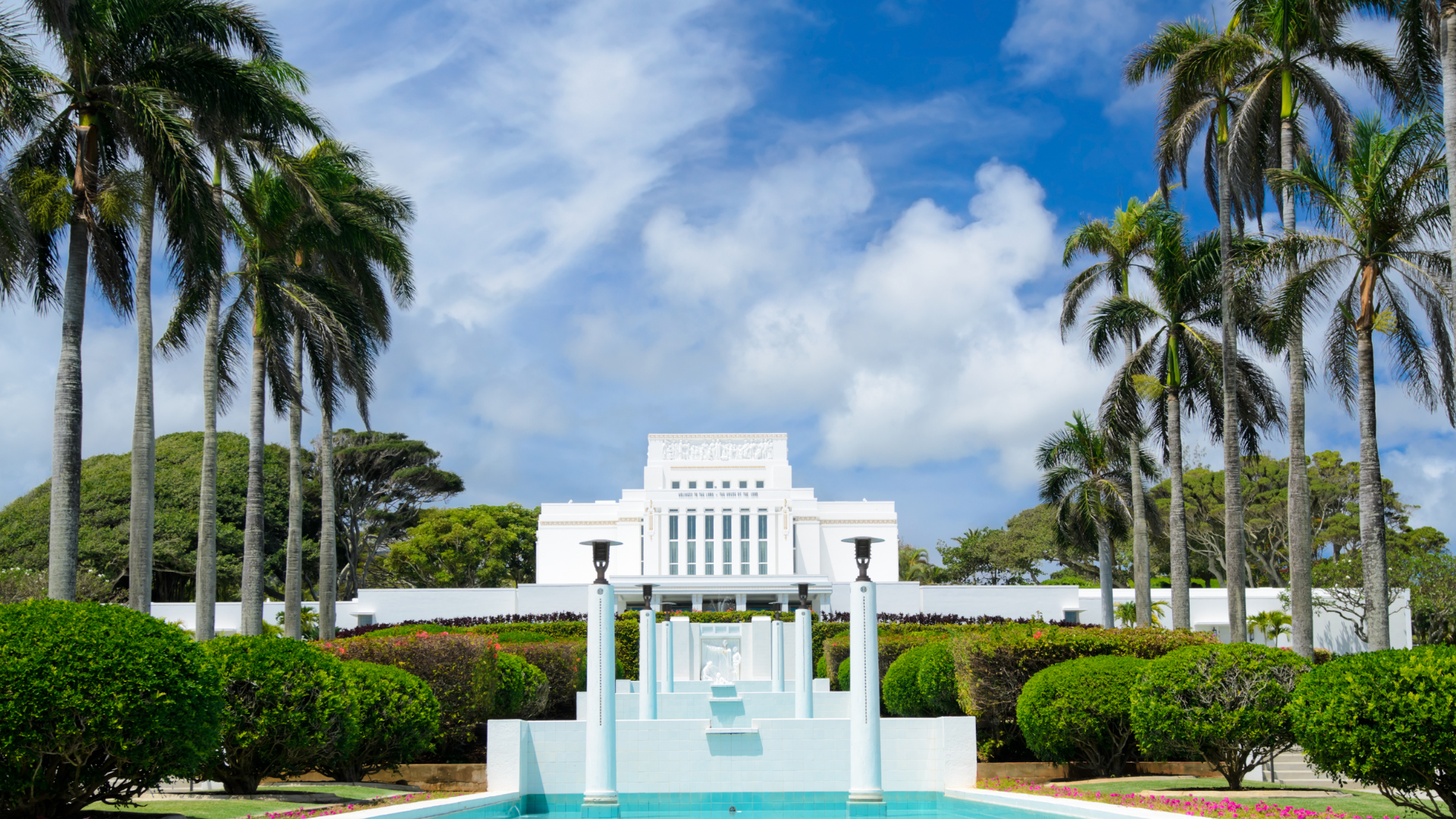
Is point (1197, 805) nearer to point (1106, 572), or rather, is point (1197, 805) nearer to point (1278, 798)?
point (1278, 798)

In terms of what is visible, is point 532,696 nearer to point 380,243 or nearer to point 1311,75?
point 380,243

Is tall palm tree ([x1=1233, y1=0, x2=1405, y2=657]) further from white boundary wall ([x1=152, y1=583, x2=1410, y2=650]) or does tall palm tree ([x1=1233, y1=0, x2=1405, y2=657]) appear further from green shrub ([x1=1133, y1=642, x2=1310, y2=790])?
white boundary wall ([x1=152, y1=583, x2=1410, y2=650])

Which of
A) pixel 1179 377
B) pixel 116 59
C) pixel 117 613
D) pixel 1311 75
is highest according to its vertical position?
pixel 1311 75

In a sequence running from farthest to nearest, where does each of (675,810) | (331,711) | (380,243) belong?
(380,243)
(675,810)
(331,711)

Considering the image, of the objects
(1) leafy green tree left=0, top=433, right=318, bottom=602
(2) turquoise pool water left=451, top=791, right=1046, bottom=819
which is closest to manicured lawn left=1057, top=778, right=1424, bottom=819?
(2) turquoise pool water left=451, top=791, right=1046, bottom=819

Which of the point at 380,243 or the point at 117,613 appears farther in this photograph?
the point at 380,243

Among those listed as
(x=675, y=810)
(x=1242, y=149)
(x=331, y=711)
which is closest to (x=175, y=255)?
(x=331, y=711)

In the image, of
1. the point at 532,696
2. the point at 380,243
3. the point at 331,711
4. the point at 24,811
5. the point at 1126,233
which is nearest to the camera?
the point at 24,811

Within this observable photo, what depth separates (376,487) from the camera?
59125 mm

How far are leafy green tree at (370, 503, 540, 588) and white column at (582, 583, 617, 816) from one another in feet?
151

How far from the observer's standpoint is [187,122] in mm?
16859

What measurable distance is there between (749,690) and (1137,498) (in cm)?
1200

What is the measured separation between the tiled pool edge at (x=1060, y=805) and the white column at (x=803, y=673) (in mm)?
4638

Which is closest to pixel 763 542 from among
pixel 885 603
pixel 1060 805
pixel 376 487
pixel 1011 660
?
pixel 885 603
